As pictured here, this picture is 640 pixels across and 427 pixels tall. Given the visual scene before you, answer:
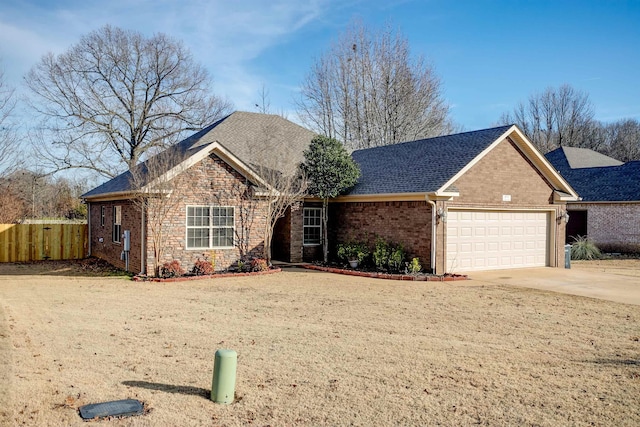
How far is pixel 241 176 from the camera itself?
56.6 ft

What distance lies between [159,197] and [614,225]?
22.8m

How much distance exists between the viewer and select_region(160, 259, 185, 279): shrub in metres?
15.3

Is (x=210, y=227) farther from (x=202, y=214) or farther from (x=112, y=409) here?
(x=112, y=409)

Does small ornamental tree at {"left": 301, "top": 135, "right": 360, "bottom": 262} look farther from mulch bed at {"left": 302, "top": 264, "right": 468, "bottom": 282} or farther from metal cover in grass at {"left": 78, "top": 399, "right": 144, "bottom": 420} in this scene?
metal cover in grass at {"left": 78, "top": 399, "right": 144, "bottom": 420}

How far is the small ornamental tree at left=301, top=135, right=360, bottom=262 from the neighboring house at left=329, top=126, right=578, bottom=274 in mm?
670

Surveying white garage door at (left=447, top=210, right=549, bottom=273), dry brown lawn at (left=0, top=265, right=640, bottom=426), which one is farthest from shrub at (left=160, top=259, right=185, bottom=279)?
white garage door at (left=447, top=210, right=549, bottom=273)

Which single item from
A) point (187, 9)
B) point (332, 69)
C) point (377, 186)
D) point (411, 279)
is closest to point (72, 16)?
point (187, 9)

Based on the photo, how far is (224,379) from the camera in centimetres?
558

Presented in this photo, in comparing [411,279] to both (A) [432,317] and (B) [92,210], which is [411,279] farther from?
(B) [92,210]

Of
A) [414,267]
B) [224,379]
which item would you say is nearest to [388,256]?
[414,267]

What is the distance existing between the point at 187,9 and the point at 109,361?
12680 mm

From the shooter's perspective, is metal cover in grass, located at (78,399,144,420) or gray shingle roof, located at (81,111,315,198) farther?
gray shingle roof, located at (81,111,315,198)

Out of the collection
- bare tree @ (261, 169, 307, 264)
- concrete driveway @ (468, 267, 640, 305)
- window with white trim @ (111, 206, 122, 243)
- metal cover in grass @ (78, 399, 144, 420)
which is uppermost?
bare tree @ (261, 169, 307, 264)

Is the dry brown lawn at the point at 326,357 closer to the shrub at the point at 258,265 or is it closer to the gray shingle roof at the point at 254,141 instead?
the shrub at the point at 258,265
